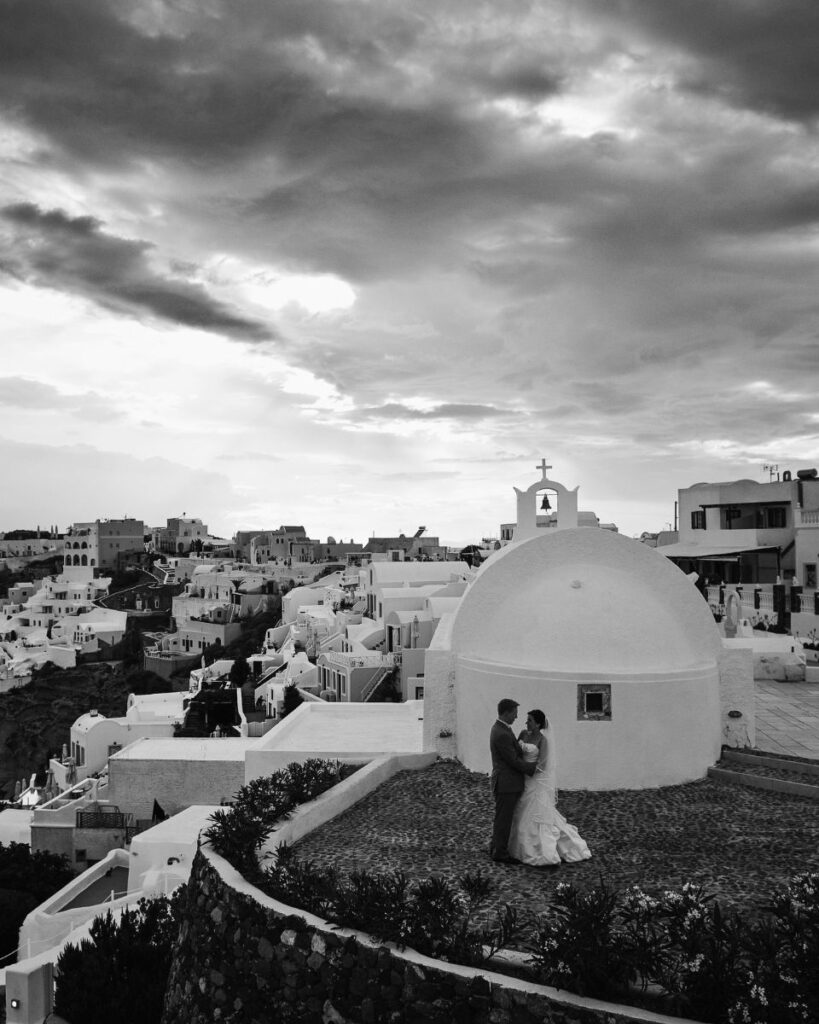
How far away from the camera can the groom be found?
7.17 m

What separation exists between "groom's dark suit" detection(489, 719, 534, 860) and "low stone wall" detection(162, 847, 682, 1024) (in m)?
1.98

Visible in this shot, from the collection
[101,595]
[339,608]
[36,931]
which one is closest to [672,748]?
[36,931]

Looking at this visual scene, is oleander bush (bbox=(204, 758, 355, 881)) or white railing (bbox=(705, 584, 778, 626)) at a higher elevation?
white railing (bbox=(705, 584, 778, 626))

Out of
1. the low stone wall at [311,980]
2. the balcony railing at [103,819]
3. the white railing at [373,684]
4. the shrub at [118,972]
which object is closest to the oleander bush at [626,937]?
the low stone wall at [311,980]

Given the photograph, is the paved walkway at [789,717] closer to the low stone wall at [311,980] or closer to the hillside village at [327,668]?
the hillside village at [327,668]

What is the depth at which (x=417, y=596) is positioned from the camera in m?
37.1

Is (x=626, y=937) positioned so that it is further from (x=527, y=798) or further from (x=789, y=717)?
(x=789, y=717)

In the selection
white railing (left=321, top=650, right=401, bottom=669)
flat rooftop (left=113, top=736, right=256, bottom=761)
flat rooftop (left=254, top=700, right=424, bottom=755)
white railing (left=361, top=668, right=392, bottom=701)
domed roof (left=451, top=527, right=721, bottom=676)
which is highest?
domed roof (left=451, top=527, right=721, bottom=676)

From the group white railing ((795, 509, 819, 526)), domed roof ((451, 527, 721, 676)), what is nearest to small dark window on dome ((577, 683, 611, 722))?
domed roof ((451, 527, 721, 676))

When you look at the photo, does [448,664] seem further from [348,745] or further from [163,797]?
[163,797]

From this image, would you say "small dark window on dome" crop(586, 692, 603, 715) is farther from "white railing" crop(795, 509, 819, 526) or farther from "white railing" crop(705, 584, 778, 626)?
"white railing" crop(795, 509, 819, 526)

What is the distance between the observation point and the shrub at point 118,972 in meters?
9.19

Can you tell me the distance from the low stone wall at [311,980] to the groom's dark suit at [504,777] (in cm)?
198

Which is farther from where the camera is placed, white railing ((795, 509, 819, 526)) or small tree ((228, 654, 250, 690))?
small tree ((228, 654, 250, 690))
